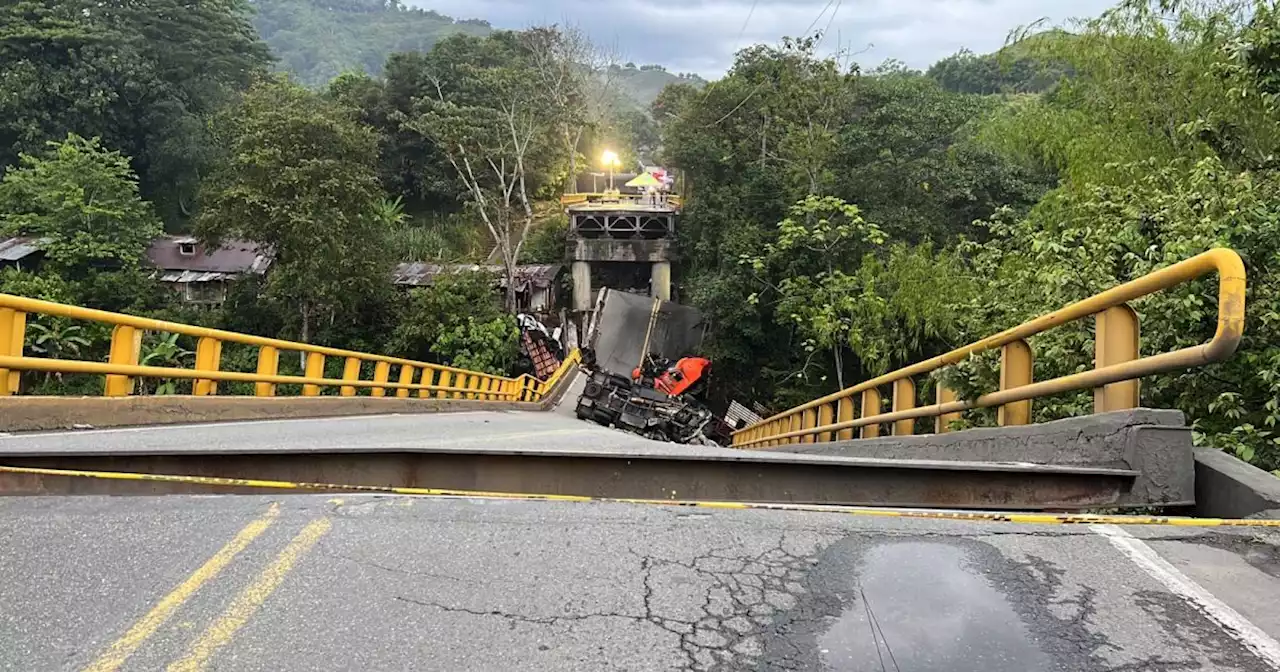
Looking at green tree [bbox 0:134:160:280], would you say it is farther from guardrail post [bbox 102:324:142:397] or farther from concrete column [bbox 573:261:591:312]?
guardrail post [bbox 102:324:142:397]

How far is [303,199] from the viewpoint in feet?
108

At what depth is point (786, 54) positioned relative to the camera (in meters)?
37.2

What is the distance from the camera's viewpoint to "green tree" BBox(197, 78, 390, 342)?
3291cm

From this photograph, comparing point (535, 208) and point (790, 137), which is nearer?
point (790, 137)

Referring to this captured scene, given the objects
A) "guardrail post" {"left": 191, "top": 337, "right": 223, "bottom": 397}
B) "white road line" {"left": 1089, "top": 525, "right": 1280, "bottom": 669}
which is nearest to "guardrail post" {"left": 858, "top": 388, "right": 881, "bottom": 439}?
"white road line" {"left": 1089, "top": 525, "right": 1280, "bottom": 669}

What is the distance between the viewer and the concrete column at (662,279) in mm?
43188

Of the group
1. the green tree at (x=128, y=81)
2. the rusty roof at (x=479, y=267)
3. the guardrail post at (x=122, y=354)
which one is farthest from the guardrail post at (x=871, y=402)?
the green tree at (x=128, y=81)

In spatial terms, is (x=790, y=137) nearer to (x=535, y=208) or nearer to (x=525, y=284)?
(x=525, y=284)

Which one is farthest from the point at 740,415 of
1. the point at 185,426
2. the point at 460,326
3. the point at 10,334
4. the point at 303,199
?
the point at 10,334

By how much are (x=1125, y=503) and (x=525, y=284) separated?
1594 inches

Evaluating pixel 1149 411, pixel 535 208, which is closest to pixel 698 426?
pixel 1149 411

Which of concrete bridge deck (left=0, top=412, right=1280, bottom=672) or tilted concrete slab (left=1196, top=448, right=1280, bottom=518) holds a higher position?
tilted concrete slab (left=1196, top=448, right=1280, bottom=518)

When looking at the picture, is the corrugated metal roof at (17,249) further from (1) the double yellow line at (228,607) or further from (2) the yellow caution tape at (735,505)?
(1) the double yellow line at (228,607)

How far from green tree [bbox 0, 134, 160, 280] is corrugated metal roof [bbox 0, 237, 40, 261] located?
52 centimetres
